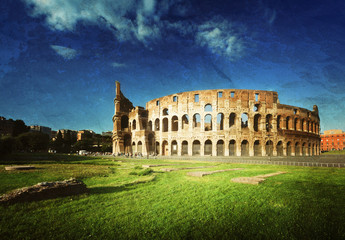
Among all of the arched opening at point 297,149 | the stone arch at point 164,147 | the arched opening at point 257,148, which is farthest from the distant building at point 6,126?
the arched opening at point 297,149

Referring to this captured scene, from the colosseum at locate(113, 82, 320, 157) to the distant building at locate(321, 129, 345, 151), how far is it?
73060 mm

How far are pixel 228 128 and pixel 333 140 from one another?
320 ft

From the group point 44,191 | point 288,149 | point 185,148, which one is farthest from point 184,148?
point 44,191

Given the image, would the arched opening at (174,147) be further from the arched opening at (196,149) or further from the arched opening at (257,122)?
the arched opening at (257,122)

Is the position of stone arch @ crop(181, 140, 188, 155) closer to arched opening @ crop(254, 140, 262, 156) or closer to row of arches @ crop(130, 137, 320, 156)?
row of arches @ crop(130, 137, 320, 156)

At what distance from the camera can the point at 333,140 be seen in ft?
309

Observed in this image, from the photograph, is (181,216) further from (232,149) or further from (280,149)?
(280,149)

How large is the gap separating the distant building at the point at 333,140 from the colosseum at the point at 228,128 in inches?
2876

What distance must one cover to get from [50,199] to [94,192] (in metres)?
1.30

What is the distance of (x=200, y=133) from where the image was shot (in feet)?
116

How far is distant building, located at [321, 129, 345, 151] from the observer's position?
299 feet

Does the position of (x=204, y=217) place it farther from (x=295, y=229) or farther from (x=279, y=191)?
(x=279, y=191)

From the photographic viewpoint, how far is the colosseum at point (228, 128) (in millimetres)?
34031

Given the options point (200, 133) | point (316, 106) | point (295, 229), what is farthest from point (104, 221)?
point (316, 106)
